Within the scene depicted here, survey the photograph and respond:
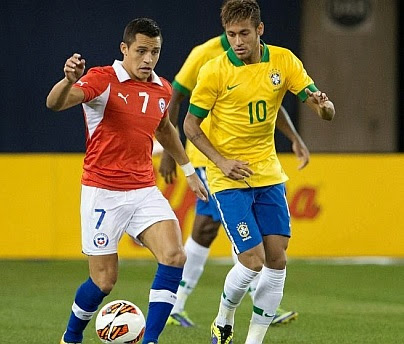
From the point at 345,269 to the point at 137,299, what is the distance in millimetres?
3364

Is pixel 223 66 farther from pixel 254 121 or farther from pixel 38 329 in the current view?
pixel 38 329

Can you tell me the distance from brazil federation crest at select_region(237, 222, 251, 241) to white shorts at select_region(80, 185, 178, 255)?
17.5 inches

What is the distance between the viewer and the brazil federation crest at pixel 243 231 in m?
7.24

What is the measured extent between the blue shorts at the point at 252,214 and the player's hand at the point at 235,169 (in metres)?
0.22

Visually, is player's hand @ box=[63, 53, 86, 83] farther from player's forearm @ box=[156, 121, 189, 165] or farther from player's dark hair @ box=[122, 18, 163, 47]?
player's forearm @ box=[156, 121, 189, 165]

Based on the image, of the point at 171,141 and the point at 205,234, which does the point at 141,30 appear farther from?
the point at 205,234

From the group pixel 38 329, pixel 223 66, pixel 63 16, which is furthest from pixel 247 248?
pixel 63 16

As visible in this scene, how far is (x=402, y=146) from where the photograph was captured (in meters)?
18.3

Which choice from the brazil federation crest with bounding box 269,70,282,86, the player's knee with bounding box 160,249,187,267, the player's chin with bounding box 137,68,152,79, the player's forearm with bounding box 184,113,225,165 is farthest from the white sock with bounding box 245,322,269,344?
A: the player's chin with bounding box 137,68,152,79

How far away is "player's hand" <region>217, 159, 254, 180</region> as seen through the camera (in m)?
7.21

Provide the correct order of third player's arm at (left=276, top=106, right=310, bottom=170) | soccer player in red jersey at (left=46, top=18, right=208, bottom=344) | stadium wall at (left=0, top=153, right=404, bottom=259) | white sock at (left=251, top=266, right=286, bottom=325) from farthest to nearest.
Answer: stadium wall at (left=0, top=153, right=404, bottom=259), third player's arm at (left=276, top=106, right=310, bottom=170), white sock at (left=251, top=266, right=286, bottom=325), soccer player in red jersey at (left=46, top=18, right=208, bottom=344)

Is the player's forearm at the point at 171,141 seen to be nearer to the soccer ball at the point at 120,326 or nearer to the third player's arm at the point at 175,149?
the third player's arm at the point at 175,149

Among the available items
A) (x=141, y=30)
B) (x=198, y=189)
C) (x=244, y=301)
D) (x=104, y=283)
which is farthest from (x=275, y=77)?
(x=244, y=301)

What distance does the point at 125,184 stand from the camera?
710cm
